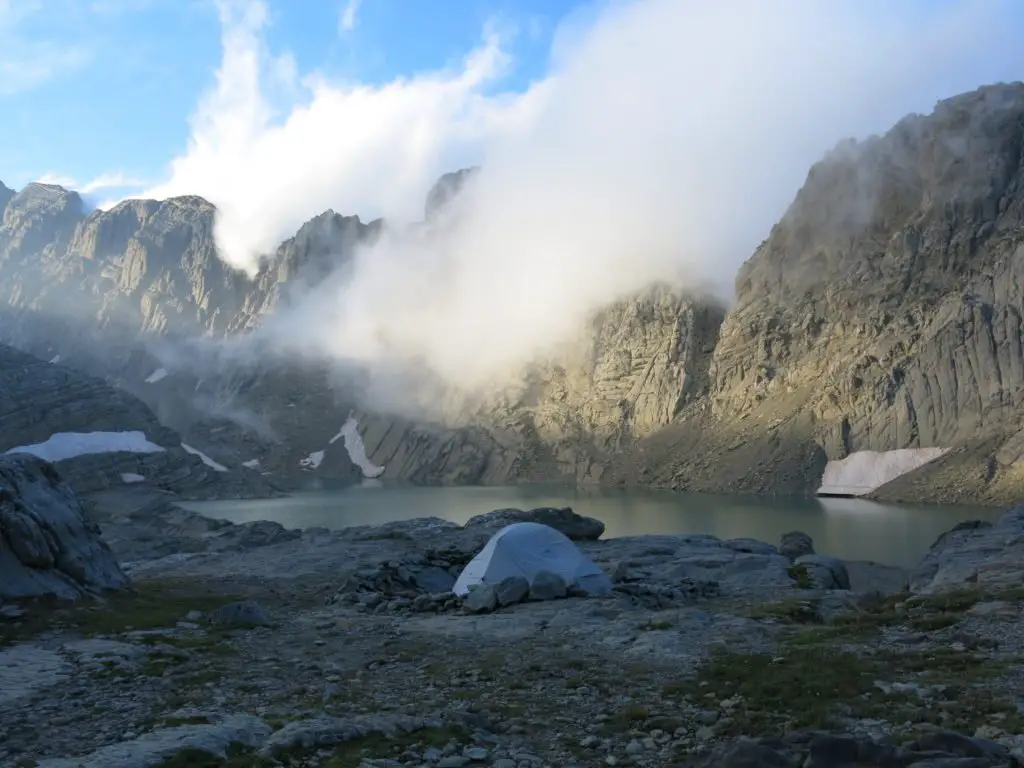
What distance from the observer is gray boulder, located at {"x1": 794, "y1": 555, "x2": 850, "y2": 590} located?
122 ft

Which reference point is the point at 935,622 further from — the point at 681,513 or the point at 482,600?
the point at 681,513

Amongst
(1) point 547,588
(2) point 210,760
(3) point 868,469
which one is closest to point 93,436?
(3) point 868,469

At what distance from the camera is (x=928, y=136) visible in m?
159

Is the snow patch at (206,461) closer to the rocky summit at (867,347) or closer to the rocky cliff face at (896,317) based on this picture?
the rocky summit at (867,347)

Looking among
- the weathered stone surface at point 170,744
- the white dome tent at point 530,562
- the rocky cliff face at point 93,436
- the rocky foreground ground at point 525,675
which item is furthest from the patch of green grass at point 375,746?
the rocky cliff face at point 93,436

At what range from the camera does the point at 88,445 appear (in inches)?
5630

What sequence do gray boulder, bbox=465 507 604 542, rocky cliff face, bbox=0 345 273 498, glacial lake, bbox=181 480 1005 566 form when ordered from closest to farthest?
gray boulder, bbox=465 507 604 542 → glacial lake, bbox=181 480 1005 566 → rocky cliff face, bbox=0 345 273 498

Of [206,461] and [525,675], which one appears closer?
[525,675]

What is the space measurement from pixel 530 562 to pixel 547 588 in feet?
12.8

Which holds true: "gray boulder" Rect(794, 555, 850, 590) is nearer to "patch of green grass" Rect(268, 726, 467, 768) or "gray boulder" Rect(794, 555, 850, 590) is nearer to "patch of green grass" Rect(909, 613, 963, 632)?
"patch of green grass" Rect(909, 613, 963, 632)

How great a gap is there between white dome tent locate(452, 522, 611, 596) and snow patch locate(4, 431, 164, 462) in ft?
390

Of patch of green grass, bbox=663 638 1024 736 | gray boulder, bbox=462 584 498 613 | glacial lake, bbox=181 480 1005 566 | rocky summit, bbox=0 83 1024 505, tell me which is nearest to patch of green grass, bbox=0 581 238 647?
gray boulder, bbox=462 584 498 613

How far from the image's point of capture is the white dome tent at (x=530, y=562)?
32.6m

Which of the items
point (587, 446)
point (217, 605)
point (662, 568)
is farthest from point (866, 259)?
point (217, 605)
